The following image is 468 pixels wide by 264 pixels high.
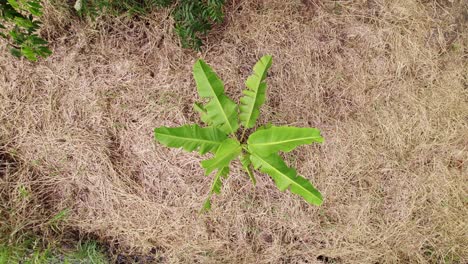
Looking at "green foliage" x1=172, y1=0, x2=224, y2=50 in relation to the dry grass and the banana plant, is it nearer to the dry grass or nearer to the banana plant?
the dry grass

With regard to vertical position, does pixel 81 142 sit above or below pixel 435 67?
below

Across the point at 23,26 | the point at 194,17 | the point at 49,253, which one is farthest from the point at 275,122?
the point at 49,253

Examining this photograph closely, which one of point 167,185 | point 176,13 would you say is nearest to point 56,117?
point 167,185

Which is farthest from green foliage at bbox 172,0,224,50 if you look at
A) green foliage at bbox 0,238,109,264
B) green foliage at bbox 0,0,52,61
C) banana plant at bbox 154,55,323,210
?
green foliage at bbox 0,238,109,264

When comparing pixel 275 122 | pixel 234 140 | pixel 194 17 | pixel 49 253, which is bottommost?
pixel 49 253

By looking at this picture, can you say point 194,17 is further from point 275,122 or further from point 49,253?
point 49,253

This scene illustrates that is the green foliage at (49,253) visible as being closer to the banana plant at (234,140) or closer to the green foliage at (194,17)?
the banana plant at (234,140)

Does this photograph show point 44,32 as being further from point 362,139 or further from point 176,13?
point 362,139
